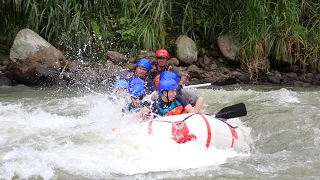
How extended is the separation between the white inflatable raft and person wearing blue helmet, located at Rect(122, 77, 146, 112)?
721mm

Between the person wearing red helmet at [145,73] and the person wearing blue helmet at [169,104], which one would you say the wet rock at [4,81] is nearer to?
the person wearing red helmet at [145,73]

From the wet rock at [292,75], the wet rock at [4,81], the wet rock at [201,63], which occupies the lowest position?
the wet rock at [292,75]

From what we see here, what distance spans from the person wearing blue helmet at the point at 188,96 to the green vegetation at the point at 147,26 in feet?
16.2

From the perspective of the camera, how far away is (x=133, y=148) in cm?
492

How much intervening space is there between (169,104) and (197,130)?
802mm

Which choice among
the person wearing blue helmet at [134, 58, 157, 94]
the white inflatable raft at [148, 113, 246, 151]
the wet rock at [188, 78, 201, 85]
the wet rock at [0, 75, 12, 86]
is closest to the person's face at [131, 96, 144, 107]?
the white inflatable raft at [148, 113, 246, 151]

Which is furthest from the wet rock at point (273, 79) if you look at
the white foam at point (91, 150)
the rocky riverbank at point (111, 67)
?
the white foam at point (91, 150)

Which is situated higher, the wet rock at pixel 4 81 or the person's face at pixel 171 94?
the person's face at pixel 171 94

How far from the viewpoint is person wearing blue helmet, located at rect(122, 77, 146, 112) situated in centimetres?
593

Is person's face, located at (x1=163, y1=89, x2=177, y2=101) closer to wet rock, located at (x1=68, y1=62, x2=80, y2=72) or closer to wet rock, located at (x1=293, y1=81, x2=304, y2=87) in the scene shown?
wet rock, located at (x1=68, y1=62, x2=80, y2=72)

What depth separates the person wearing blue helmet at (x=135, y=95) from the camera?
5.93 meters

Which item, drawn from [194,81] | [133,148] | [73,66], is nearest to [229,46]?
[194,81]

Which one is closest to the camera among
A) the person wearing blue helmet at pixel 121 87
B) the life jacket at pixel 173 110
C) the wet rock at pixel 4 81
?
the life jacket at pixel 173 110

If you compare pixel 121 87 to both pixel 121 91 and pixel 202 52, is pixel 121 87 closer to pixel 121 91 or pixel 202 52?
pixel 121 91
